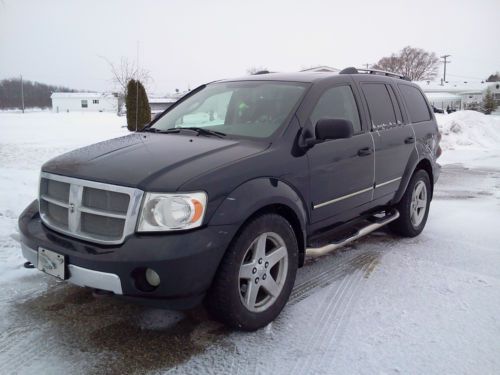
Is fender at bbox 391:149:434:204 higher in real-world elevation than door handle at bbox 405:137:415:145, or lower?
lower

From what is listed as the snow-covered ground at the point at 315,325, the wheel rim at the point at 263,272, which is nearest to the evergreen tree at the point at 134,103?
the snow-covered ground at the point at 315,325

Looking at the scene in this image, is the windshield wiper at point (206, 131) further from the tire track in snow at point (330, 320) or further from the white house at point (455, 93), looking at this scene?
the white house at point (455, 93)

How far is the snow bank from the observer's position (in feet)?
54.5

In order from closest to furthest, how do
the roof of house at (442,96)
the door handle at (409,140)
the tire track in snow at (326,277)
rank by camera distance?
the tire track in snow at (326,277) → the door handle at (409,140) → the roof of house at (442,96)

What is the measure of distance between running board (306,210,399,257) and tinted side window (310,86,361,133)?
3.19ft

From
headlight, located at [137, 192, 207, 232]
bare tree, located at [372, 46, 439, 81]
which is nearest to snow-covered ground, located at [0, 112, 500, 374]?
headlight, located at [137, 192, 207, 232]

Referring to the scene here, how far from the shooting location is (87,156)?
3.20 meters

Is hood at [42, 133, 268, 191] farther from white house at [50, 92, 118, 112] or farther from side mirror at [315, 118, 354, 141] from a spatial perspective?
white house at [50, 92, 118, 112]

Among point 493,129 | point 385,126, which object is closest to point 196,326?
point 385,126

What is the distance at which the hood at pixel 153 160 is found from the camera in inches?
105

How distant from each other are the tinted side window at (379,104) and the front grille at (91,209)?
2681 mm

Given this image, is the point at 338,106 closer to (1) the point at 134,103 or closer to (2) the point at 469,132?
(1) the point at 134,103

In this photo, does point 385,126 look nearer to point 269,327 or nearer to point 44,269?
point 269,327

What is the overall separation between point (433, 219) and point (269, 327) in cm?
382
